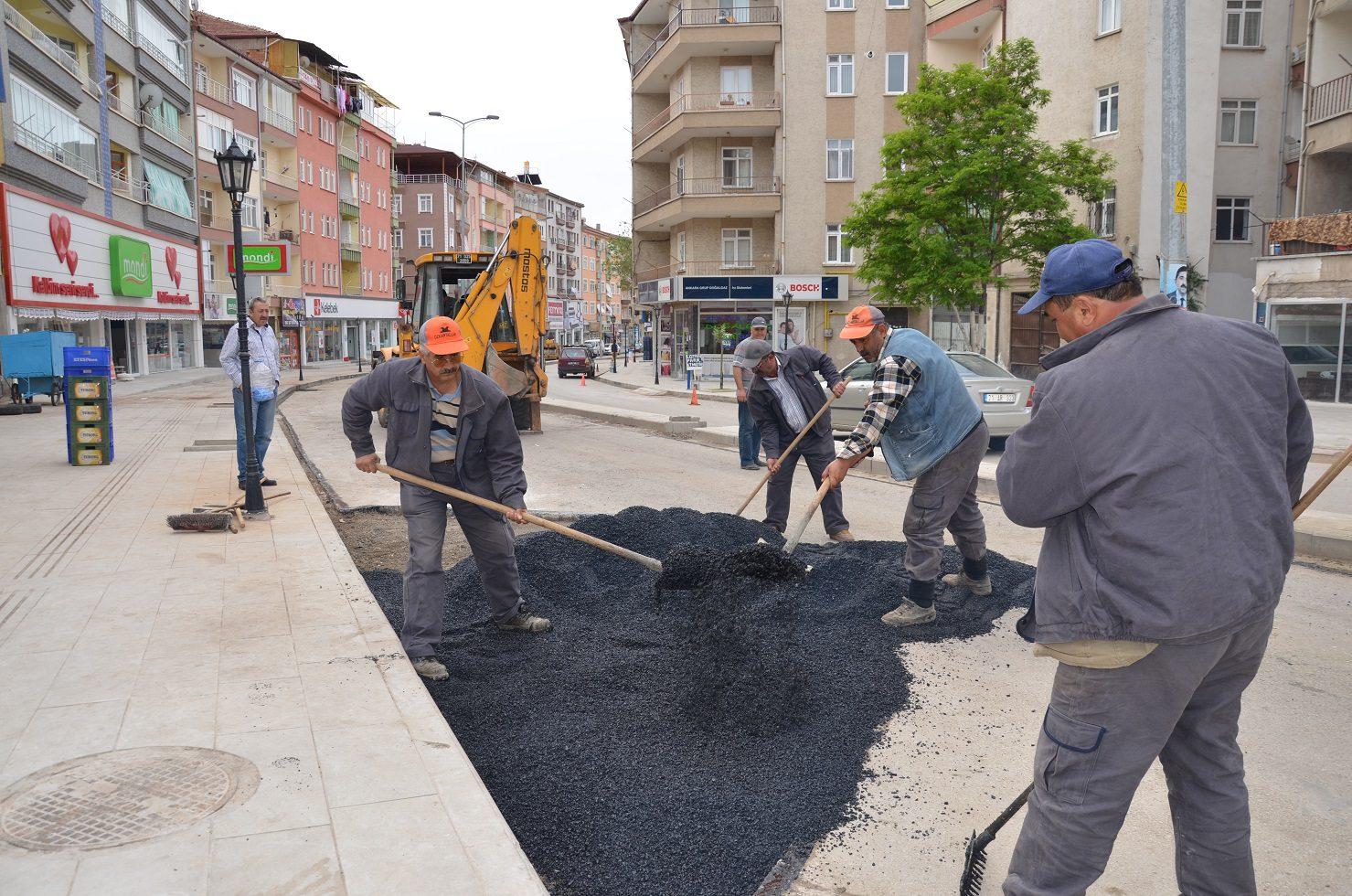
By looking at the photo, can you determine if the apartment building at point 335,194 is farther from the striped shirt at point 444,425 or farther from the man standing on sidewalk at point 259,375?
the striped shirt at point 444,425

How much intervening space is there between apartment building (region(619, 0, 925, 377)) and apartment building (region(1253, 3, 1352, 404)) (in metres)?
14.6

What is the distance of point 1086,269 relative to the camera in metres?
2.54

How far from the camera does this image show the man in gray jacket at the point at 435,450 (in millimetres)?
5109

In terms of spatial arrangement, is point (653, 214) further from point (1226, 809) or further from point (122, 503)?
point (1226, 809)

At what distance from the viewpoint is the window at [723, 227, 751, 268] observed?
130 feet

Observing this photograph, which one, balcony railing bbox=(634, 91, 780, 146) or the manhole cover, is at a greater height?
balcony railing bbox=(634, 91, 780, 146)

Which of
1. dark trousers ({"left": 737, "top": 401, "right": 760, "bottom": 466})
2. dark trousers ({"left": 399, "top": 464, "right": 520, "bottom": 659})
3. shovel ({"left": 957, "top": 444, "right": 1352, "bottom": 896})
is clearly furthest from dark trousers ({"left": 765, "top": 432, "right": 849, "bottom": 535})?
shovel ({"left": 957, "top": 444, "right": 1352, "bottom": 896})

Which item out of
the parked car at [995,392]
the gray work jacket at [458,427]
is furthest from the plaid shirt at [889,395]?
the parked car at [995,392]

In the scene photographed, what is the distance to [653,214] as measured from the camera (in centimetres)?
4203

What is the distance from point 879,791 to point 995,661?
5.65 feet

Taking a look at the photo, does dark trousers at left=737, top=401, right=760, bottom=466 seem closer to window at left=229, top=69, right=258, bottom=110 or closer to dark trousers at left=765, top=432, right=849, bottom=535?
dark trousers at left=765, top=432, right=849, bottom=535

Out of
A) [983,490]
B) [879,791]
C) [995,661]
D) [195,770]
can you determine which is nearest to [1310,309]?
[983,490]

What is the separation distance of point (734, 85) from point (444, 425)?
1453 inches

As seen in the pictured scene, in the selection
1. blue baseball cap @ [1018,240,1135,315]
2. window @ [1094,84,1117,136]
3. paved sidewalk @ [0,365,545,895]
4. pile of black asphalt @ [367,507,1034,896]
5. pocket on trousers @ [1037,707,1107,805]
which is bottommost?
pile of black asphalt @ [367,507,1034,896]
